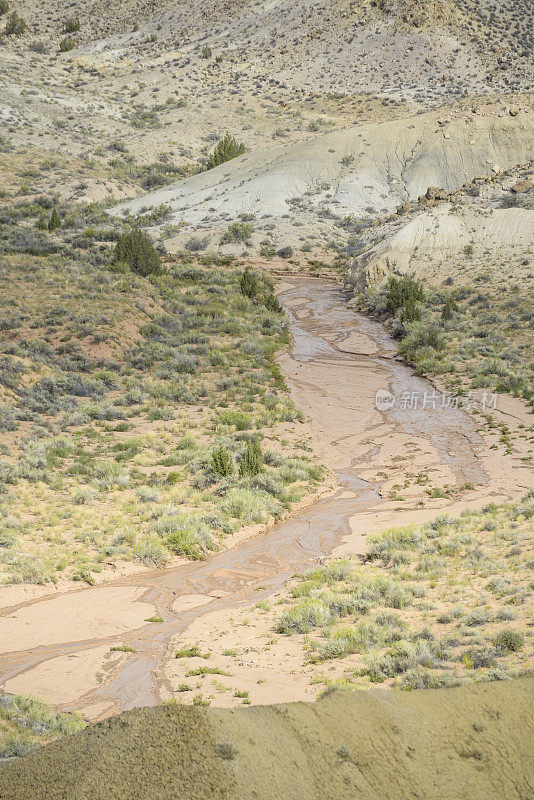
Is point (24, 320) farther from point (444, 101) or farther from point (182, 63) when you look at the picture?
point (182, 63)

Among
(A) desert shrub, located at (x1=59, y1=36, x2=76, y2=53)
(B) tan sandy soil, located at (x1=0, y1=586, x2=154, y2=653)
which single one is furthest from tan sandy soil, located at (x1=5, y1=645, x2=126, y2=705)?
(A) desert shrub, located at (x1=59, y1=36, x2=76, y2=53)

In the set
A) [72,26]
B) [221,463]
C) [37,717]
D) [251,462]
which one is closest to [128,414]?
[221,463]

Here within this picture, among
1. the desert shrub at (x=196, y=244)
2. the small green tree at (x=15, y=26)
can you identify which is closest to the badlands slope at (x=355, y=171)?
the desert shrub at (x=196, y=244)

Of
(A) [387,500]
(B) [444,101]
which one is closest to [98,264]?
(A) [387,500]

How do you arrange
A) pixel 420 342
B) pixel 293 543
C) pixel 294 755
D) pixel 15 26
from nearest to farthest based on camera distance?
pixel 294 755
pixel 293 543
pixel 420 342
pixel 15 26

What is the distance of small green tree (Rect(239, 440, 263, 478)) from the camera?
17984mm

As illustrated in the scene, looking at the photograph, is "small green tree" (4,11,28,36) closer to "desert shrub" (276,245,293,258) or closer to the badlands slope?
the badlands slope

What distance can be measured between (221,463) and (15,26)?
99132mm

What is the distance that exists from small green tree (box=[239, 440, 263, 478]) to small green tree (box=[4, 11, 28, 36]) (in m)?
97.0

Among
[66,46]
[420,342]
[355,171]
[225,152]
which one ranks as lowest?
[420,342]

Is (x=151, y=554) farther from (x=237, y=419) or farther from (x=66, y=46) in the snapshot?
(x=66, y=46)

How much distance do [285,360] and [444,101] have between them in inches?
2303

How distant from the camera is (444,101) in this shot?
75500mm

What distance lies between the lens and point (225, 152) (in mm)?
66938
